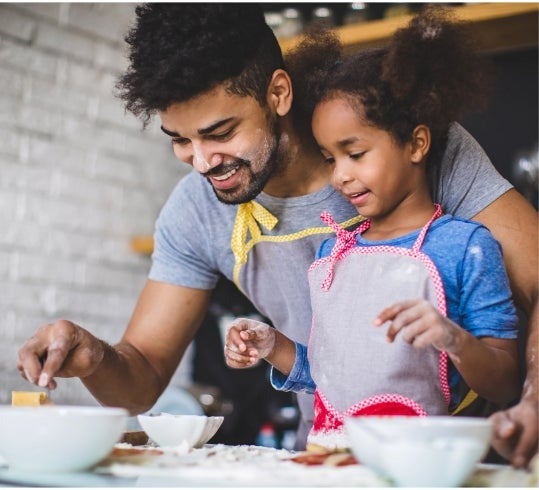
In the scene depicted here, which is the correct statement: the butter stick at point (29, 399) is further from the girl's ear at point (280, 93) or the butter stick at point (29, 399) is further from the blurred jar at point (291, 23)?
the blurred jar at point (291, 23)

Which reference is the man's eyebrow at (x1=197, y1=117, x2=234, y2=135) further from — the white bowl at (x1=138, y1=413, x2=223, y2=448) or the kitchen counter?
the kitchen counter

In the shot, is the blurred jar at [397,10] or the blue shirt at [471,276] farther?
the blurred jar at [397,10]

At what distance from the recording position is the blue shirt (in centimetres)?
114

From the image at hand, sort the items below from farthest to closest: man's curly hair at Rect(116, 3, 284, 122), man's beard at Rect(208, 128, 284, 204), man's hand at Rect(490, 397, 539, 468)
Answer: man's beard at Rect(208, 128, 284, 204) → man's curly hair at Rect(116, 3, 284, 122) → man's hand at Rect(490, 397, 539, 468)

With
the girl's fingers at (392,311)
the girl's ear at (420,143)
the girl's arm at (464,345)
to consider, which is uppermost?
the girl's ear at (420,143)

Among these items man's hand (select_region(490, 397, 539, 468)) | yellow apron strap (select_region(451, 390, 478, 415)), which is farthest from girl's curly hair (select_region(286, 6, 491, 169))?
man's hand (select_region(490, 397, 539, 468))

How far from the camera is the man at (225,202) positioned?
1.35 metres

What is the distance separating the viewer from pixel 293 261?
1.58m

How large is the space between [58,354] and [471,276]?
1.92 feet

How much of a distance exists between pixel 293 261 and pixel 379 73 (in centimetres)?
41

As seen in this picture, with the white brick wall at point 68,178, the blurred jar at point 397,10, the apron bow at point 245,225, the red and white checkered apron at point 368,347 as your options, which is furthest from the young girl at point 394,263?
the white brick wall at point 68,178

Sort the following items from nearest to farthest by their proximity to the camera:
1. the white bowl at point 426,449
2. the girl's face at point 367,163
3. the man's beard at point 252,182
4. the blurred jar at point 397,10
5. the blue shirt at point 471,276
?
the white bowl at point 426,449 → the blue shirt at point 471,276 → the girl's face at point 367,163 → the man's beard at point 252,182 → the blurred jar at point 397,10

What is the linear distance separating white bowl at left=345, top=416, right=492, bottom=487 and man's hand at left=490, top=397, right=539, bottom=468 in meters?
0.11

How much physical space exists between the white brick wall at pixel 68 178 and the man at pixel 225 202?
1.11 metres
